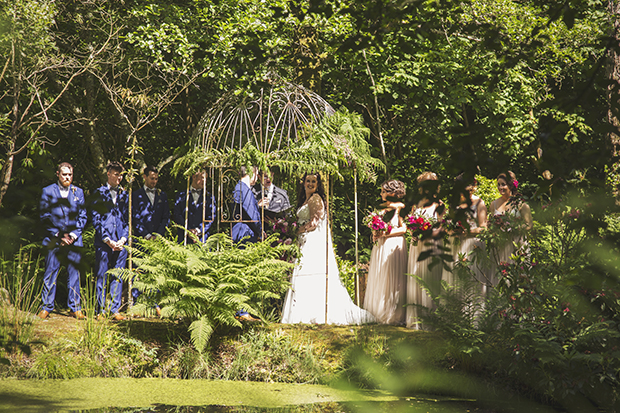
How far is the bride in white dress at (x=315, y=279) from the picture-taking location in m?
6.44

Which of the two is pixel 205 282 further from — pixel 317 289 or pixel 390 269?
pixel 390 269

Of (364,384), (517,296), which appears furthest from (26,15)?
(517,296)

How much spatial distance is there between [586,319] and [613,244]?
3018 millimetres

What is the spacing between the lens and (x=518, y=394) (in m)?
4.59

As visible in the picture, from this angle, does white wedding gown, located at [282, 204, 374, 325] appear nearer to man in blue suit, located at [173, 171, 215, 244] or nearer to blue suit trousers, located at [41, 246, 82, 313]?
man in blue suit, located at [173, 171, 215, 244]

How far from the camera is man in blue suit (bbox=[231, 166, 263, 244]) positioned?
6.61m

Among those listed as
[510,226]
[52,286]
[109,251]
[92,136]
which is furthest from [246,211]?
[92,136]

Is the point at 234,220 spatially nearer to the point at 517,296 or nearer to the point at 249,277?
the point at 249,277

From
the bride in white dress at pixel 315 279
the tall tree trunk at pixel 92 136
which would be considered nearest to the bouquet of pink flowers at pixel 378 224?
the bride in white dress at pixel 315 279

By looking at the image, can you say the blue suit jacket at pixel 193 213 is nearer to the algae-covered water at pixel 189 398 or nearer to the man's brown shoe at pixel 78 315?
the man's brown shoe at pixel 78 315

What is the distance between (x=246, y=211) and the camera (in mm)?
6645

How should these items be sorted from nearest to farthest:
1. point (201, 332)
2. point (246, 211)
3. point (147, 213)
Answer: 1. point (201, 332)
2. point (246, 211)
3. point (147, 213)

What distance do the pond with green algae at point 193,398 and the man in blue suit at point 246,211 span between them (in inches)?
83.9

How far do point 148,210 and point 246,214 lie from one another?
131 centimetres
